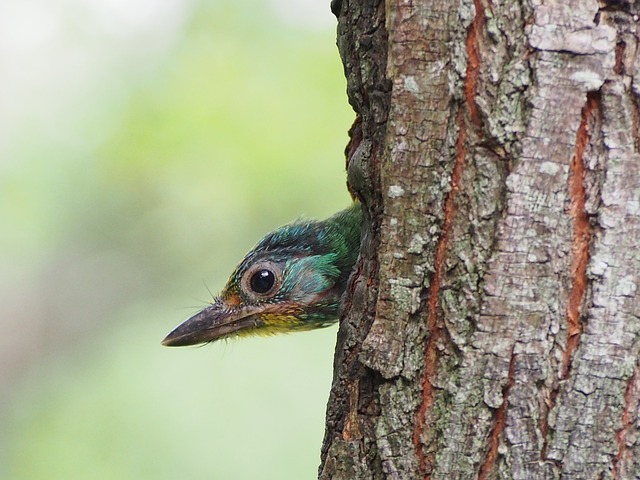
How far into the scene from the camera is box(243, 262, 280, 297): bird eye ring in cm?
449

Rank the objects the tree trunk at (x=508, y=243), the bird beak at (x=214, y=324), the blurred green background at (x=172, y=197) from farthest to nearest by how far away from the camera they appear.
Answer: the blurred green background at (x=172, y=197) → the bird beak at (x=214, y=324) → the tree trunk at (x=508, y=243)

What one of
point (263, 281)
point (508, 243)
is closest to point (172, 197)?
point (263, 281)

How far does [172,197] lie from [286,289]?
3181 millimetres

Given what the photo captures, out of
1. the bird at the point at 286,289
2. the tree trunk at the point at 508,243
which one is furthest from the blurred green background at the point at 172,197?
the tree trunk at the point at 508,243

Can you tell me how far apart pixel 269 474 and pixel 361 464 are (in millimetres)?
4568

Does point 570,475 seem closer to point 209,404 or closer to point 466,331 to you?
point 466,331

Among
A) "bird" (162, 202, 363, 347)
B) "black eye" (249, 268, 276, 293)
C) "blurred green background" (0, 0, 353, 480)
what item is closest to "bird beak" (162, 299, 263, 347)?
"bird" (162, 202, 363, 347)

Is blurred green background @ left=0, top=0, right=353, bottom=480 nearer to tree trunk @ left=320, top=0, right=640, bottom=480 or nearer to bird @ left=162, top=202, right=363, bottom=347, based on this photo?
bird @ left=162, top=202, right=363, bottom=347

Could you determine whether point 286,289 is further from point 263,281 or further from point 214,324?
point 214,324

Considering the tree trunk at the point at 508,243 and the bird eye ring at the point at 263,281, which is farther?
the bird eye ring at the point at 263,281

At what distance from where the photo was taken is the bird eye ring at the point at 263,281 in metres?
4.49

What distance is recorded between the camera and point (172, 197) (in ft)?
24.3

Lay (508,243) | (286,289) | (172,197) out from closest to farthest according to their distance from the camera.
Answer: (508,243) → (286,289) → (172,197)

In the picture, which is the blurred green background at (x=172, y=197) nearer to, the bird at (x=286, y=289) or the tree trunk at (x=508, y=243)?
the bird at (x=286, y=289)
